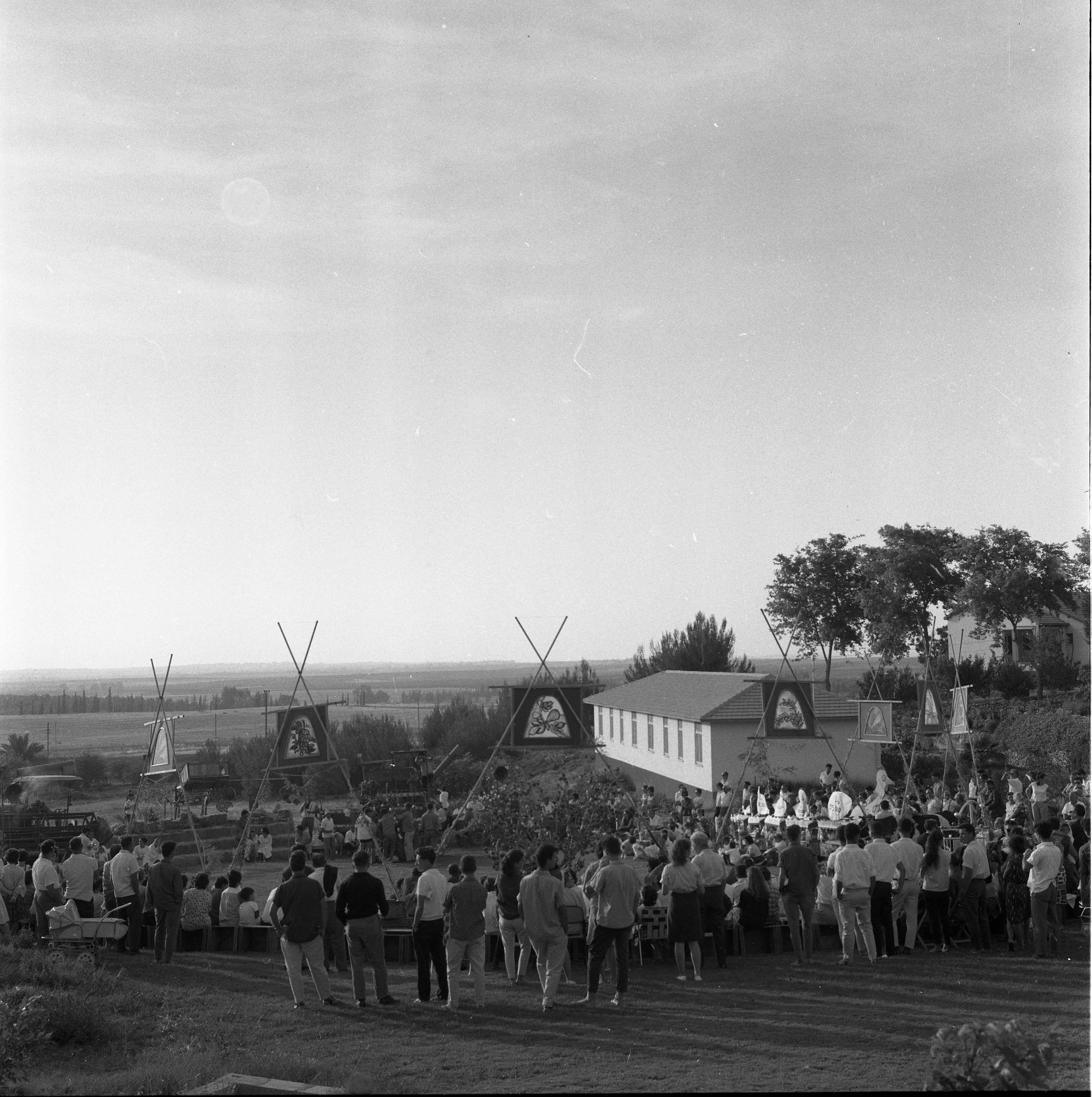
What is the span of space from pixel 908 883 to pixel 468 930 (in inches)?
206

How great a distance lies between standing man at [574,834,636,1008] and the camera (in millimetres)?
10664

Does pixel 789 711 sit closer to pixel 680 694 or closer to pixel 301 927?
pixel 301 927

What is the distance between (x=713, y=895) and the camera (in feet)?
39.7

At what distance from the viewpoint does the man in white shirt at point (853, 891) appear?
12.0 meters

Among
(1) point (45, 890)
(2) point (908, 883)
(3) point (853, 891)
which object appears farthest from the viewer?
(1) point (45, 890)

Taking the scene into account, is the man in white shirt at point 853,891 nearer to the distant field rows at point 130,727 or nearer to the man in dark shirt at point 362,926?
the man in dark shirt at point 362,926

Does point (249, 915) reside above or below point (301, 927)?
below

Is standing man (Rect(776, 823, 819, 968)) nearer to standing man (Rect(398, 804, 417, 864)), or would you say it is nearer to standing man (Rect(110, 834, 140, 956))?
standing man (Rect(110, 834, 140, 956))

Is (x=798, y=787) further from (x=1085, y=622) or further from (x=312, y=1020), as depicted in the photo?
(x=1085, y=622)

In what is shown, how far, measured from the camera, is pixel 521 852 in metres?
11.2

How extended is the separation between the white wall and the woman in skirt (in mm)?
15693

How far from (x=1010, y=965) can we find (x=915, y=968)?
0.99 meters

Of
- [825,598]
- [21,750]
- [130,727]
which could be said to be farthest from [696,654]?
[130,727]

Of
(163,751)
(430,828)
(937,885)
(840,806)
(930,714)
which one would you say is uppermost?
(930,714)
